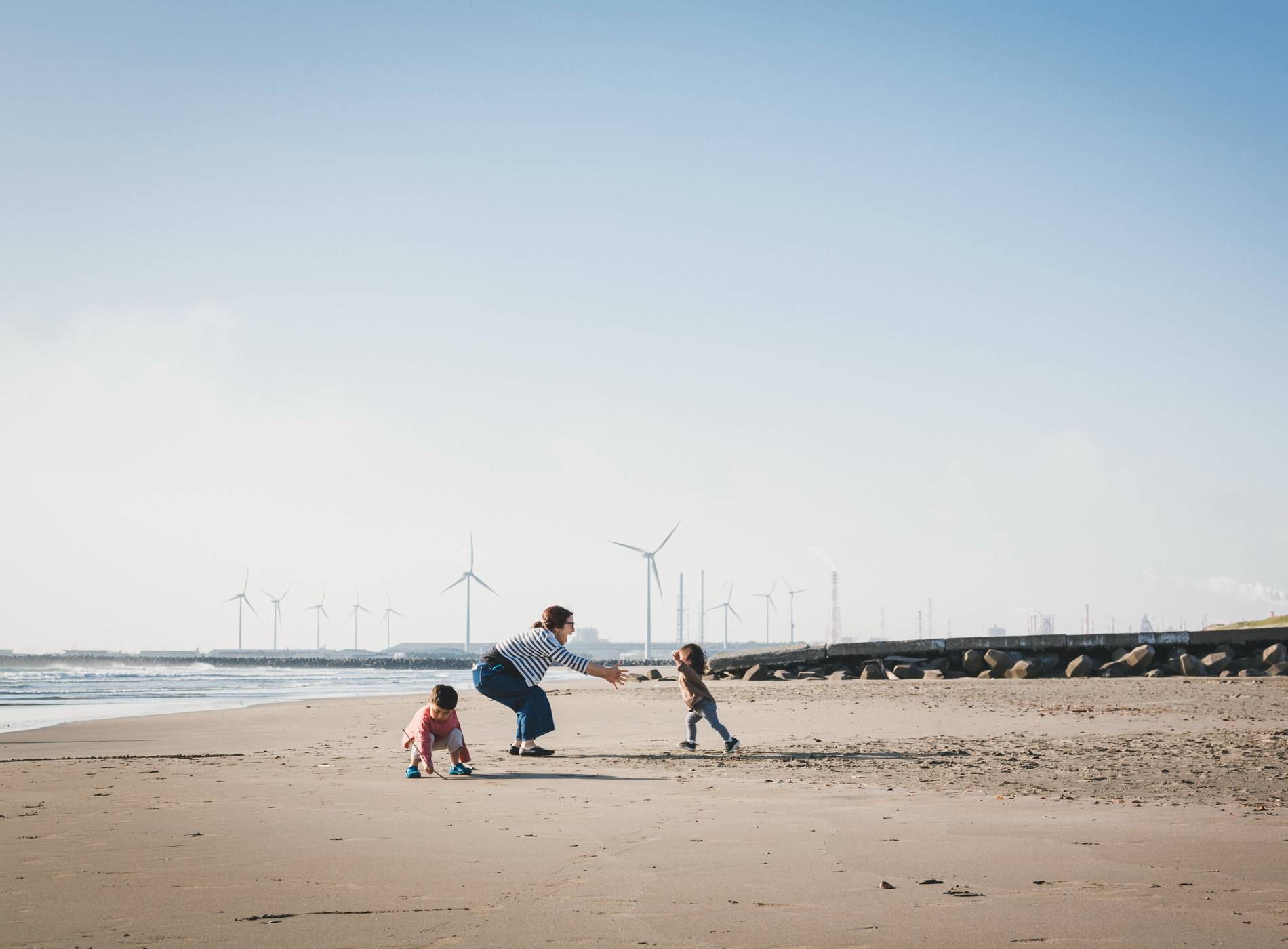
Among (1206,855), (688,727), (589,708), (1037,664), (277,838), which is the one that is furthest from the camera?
(1037,664)

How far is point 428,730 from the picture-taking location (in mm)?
9094

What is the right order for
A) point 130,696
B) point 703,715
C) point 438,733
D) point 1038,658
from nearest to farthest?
point 438,733, point 703,715, point 1038,658, point 130,696

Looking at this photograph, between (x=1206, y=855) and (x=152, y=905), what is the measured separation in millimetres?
4845

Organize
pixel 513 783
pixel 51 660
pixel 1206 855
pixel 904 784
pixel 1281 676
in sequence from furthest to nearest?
pixel 51 660 → pixel 1281 676 → pixel 513 783 → pixel 904 784 → pixel 1206 855

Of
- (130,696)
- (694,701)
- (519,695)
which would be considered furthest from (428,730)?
(130,696)

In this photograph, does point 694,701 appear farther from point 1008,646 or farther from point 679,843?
point 1008,646

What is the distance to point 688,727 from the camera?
10867 mm

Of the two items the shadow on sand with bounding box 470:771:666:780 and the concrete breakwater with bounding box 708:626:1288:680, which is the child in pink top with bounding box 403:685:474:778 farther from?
the concrete breakwater with bounding box 708:626:1288:680

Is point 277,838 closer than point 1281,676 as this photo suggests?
Yes

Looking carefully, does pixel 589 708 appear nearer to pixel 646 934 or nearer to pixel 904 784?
pixel 904 784

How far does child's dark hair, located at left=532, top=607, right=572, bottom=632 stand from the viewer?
10.8m

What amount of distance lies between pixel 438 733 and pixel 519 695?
1506 millimetres

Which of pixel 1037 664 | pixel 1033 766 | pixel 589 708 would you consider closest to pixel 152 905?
pixel 1033 766

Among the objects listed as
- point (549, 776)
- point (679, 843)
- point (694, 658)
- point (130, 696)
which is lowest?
point (130, 696)
